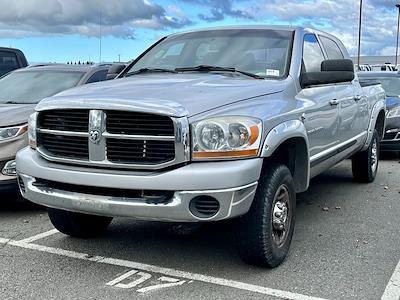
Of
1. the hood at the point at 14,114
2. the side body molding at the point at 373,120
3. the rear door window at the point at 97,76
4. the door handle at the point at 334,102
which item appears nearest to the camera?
the door handle at the point at 334,102

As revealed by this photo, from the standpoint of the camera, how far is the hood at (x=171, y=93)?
145 inches

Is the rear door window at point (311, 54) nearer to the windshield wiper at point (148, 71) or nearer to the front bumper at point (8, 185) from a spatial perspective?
the windshield wiper at point (148, 71)

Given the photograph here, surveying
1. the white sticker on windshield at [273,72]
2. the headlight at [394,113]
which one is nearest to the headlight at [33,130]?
the white sticker on windshield at [273,72]

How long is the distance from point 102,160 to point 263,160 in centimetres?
116

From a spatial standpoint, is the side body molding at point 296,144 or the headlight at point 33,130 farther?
the headlight at point 33,130

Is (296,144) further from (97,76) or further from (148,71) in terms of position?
(97,76)

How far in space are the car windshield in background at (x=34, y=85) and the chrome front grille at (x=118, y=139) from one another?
2863mm

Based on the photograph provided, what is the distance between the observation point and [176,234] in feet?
16.8

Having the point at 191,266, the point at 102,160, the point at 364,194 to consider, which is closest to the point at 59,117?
the point at 102,160

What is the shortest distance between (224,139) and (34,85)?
4.32 metres

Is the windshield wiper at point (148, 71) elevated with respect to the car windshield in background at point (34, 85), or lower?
elevated

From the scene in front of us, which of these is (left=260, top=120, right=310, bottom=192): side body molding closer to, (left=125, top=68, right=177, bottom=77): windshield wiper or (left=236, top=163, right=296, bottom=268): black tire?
(left=236, top=163, right=296, bottom=268): black tire

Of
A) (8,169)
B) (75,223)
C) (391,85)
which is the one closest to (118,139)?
(75,223)

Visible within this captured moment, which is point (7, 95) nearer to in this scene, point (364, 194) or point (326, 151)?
point (326, 151)
